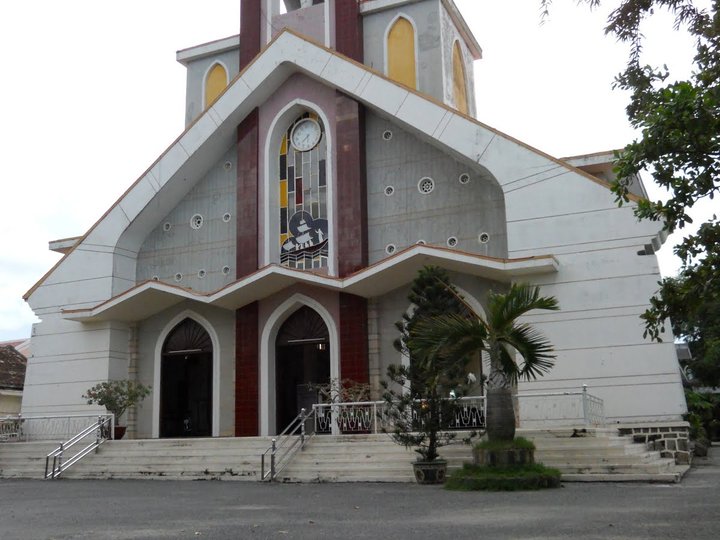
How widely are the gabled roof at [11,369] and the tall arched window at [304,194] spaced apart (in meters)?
12.8

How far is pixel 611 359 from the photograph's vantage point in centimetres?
1712

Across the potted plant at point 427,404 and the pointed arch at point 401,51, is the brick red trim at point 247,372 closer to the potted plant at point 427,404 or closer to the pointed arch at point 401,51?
the potted plant at point 427,404

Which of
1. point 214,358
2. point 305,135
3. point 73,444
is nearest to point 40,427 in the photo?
point 73,444

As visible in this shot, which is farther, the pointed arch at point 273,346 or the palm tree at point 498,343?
the pointed arch at point 273,346

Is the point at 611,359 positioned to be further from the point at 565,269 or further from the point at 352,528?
the point at 352,528

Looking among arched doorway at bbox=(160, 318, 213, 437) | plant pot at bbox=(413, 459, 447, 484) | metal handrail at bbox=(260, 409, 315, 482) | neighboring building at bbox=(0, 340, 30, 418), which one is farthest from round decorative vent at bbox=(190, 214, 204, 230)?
plant pot at bbox=(413, 459, 447, 484)

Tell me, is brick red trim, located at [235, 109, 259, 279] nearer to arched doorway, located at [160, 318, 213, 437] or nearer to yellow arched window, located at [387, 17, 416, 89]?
arched doorway, located at [160, 318, 213, 437]

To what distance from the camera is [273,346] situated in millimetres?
21844

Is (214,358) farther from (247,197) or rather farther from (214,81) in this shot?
(214,81)

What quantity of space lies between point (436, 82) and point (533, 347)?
13934 millimetres

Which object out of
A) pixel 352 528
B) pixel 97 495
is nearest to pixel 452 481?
pixel 352 528

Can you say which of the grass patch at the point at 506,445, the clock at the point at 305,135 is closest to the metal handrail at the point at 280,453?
the grass patch at the point at 506,445

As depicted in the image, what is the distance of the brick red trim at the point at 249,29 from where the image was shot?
81.8 ft

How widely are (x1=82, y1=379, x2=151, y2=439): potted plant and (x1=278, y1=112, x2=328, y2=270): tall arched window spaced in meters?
5.37
